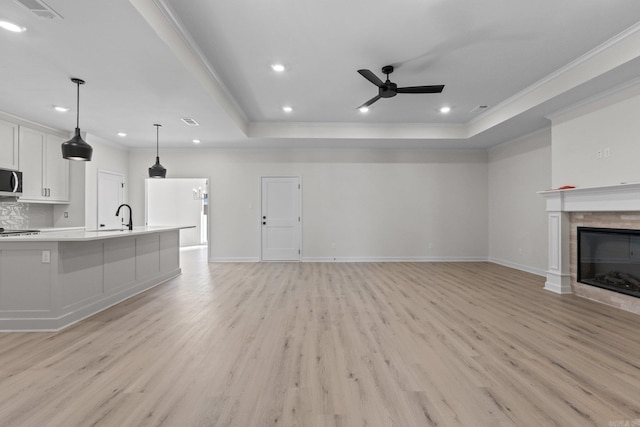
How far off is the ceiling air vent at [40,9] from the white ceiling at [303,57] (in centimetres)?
6

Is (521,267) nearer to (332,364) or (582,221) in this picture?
(582,221)

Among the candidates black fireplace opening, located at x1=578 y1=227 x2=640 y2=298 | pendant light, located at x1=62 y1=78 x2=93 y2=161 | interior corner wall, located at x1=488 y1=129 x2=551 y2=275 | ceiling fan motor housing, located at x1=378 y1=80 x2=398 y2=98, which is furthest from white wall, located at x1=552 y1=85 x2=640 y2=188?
pendant light, located at x1=62 y1=78 x2=93 y2=161

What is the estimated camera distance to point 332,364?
2303mm

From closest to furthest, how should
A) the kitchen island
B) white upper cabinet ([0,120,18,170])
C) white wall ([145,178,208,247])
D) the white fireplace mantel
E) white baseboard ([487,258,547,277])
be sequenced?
the kitchen island, the white fireplace mantel, white upper cabinet ([0,120,18,170]), white baseboard ([487,258,547,277]), white wall ([145,178,208,247])

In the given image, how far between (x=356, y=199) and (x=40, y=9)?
5.97 meters

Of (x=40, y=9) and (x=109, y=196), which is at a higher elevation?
(x=40, y=9)

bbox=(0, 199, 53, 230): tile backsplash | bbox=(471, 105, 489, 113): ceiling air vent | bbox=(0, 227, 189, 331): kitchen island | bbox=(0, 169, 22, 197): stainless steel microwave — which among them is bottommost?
bbox=(0, 227, 189, 331): kitchen island

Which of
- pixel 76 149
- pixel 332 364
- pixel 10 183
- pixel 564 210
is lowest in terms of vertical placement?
pixel 332 364

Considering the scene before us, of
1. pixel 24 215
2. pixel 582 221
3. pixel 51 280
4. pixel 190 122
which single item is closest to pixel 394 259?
pixel 582 221

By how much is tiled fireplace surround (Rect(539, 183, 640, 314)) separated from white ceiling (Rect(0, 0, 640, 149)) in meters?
1.35

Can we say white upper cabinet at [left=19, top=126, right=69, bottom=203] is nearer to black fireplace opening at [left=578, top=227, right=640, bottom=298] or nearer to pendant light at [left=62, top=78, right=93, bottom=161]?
pendant light at [left=62, top=78, right=93, bottom=161]

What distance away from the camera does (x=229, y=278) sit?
17.8 feet

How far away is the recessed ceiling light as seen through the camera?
8.02 feet

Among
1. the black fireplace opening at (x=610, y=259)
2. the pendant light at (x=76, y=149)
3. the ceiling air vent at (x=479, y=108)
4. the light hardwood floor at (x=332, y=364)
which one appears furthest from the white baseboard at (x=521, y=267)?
the pendant light at (x=76, y=149)
